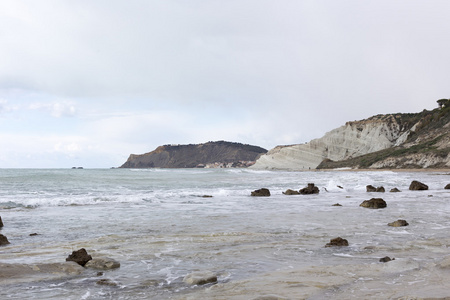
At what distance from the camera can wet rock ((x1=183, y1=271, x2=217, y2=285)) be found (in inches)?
203

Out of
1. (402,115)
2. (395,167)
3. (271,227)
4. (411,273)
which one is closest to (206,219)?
(271,227)

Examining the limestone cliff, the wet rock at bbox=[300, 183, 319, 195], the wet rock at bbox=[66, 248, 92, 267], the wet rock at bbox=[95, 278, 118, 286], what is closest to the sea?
the wet rock at bbox=[95, 278, 118, 286]

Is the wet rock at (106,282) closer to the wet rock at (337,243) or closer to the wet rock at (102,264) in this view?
the wet rock at (102,264)

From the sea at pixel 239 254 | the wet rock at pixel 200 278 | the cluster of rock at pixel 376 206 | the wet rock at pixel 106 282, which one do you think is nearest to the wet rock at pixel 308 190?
the cluster of rock at pixel 376 206

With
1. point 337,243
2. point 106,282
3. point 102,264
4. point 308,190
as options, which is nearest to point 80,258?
point 102,264

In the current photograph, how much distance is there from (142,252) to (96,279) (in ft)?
6.44

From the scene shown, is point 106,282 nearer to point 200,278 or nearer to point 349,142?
point 200,278

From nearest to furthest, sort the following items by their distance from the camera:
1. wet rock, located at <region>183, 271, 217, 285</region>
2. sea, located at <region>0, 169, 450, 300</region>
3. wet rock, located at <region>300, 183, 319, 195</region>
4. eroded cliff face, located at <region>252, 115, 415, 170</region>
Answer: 1. sea, located at <region>0, 169, 450, 300</region>
2. wet rock, located at <region>183, 271, 217, 285</region>
3. wet rock, located at <region>300, 183, 319, 195</region>
4. eroded cliff face, located at <region>252, 115, 415, 170</region>

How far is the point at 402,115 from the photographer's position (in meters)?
110

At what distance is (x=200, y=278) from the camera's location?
5.20 metres

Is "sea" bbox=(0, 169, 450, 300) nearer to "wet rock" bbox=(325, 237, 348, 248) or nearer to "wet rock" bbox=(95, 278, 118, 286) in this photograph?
"wet rock" bbox=(95, 278, 118, 286)

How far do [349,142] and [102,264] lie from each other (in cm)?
10262

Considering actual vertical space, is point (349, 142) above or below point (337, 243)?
above

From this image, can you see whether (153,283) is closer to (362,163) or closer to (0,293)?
(0,293)
